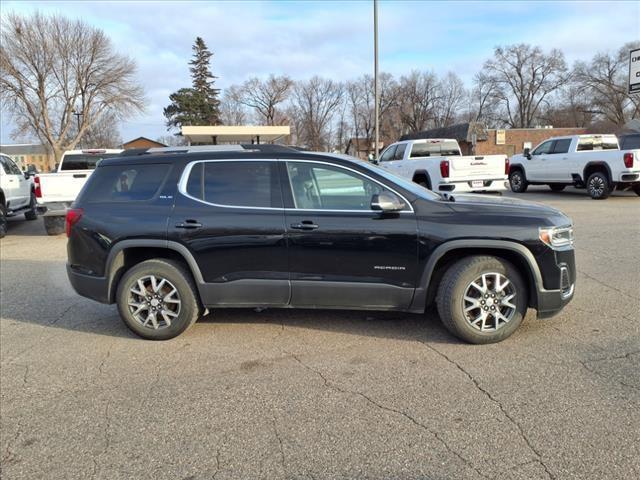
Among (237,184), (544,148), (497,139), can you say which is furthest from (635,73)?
(497,139)

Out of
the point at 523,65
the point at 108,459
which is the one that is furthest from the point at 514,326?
the point at 523,65

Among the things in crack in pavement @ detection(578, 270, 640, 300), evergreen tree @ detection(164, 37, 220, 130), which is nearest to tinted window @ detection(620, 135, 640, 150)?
crack in pavement @ detection(578, 270, 640, 300)

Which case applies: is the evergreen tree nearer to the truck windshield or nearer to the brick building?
the brick building

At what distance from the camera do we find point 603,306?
17.1 ft

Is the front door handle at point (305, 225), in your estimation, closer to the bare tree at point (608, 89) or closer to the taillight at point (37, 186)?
the taillight at point (37, 186)

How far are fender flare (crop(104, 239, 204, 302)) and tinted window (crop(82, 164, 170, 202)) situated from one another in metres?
0.45

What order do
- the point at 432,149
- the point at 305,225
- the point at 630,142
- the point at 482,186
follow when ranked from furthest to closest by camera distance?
the point at 630,142
the point at 432,149
the point at 482,186
the point at 305,225

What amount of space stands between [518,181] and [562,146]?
7.99 feet

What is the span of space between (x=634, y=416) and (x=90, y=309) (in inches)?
217

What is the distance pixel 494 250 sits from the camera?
14.0ft

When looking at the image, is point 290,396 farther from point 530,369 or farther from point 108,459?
point 530,369

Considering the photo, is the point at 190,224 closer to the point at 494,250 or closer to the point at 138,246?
the point at 138,246

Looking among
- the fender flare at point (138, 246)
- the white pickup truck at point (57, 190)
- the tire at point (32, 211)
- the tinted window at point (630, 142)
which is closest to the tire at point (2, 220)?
the white pickup truck at point (57, 190)

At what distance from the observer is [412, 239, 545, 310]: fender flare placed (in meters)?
4.14
